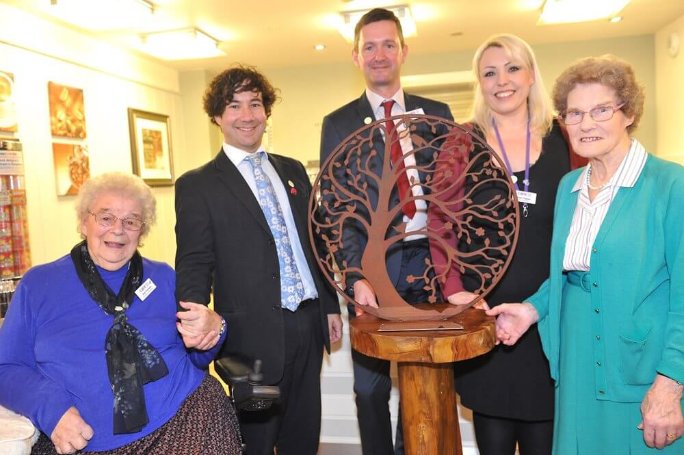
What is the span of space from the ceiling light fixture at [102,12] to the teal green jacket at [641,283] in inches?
169

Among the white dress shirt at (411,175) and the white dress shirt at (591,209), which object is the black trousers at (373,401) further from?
the white dress shirt at (591,209)

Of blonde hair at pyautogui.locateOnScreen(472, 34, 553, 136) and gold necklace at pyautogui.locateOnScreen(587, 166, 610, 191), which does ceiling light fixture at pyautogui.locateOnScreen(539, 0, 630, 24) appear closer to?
blonde hair at pyautogui.locateOnScreen(472, 34, 553, 136)

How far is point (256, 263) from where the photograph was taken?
196 cm

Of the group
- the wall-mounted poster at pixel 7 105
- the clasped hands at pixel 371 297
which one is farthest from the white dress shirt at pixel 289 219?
the wall-mounted poster at pixel 7 105

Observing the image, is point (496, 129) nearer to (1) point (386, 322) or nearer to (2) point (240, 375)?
(1) point (386, 322)

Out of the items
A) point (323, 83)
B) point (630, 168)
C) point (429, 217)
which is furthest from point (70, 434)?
point (323, 83)

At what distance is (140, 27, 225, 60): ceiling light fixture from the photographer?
5.60 metres

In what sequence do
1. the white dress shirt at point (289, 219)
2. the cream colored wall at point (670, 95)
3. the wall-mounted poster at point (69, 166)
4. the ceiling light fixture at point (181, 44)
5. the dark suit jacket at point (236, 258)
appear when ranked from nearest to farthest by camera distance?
the dark suit jacket at point (236, 258) < the white dress shirt at point (289, 219) < the wall-mounted poster at point (69, 166) < the ceiling light fixture at point (181, 44) < the cream colored wall at point (670, 95)

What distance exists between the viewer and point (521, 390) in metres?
1.81

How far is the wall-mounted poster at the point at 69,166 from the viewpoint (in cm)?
513

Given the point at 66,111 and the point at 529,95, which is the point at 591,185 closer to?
the point at 529,95

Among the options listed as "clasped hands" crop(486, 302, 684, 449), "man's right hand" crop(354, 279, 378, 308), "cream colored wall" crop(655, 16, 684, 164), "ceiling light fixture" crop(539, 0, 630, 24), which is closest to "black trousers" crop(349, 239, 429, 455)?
"man's right hand" crop(354, 279, 378, 308)

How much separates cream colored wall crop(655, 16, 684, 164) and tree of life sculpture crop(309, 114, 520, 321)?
5.36m

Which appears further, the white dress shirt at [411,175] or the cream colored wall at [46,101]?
the cream colored wall at [46,101]
